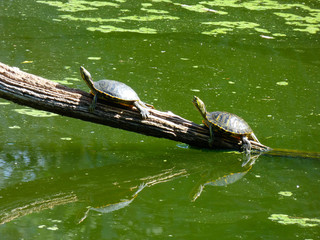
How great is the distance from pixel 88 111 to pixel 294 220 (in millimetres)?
1769

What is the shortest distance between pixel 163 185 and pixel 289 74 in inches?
121

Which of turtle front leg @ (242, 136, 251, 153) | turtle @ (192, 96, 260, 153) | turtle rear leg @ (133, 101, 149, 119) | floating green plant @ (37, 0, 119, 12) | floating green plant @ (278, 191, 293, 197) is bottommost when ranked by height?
floating green plant @ (278, 191, 293, 197)

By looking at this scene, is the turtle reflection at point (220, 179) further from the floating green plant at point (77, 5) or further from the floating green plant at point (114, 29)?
the floating green plant at point (77, 5)

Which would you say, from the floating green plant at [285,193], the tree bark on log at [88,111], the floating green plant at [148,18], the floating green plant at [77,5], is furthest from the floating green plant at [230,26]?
the floating green plant at [285,193]

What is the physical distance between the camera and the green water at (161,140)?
11.0ft

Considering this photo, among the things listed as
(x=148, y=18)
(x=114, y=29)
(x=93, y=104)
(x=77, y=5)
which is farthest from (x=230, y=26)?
(x=93, y=104)

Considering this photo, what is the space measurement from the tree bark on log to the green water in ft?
0.57

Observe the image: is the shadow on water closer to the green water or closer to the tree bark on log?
the green water

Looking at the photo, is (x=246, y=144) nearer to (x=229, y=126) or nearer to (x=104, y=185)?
(x=229, y=126)

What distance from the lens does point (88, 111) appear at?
4180 millimetres

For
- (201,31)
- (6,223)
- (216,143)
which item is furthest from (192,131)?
(201,31)

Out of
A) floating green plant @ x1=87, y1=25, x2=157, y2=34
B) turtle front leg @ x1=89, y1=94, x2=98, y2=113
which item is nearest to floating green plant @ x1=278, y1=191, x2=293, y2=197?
turtle front leg @ x1=89, y1=94, x2=98, y2=113

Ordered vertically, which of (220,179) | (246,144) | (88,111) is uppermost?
(88,111)

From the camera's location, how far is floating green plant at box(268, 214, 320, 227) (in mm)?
3352
